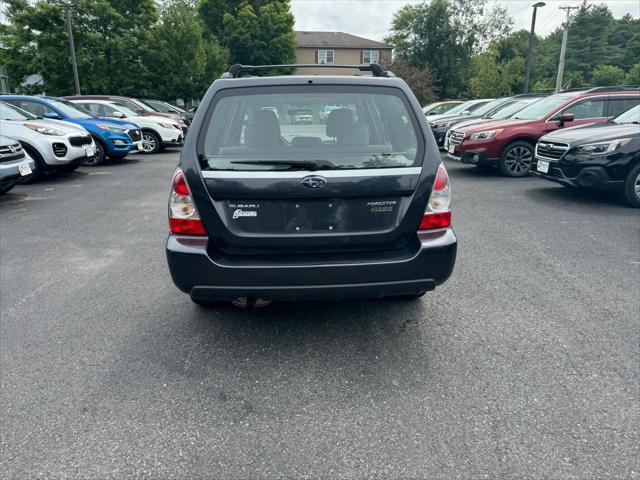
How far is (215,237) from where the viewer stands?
284 centimetres

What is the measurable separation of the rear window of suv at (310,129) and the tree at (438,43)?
4987 centimetres

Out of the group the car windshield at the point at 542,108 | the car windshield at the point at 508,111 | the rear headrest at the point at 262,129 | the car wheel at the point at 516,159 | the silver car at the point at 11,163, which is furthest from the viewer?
the car windshield at the point at 508,111

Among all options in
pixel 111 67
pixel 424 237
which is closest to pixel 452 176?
pixel 424 237

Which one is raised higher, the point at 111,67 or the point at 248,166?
the point at 111,67

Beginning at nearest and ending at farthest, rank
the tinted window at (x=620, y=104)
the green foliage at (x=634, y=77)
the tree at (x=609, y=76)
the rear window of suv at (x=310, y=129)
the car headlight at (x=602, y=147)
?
the rear window of suv at (x=310, y=129)
the car headlight at (x=602, y=147)
the tinted window at (x=620, y=104)
the green foliage at (x=634, y=77)
the tree at (x=609, y=76)

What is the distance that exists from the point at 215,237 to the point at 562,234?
4.66 metres

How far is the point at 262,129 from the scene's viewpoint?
119 inches

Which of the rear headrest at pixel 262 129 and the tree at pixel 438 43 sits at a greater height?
the tree at pixel 438 43

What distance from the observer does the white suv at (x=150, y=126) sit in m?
14.2

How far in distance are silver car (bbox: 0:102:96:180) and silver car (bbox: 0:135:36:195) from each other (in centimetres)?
156

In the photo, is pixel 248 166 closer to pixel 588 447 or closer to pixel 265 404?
pixel 265 404

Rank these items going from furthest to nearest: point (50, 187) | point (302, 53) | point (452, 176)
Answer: point (302, 53) < point (452, 176) < point (50, 187)

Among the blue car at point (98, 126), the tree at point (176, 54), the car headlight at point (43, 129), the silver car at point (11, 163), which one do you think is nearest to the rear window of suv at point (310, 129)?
the silver car at point (11, 163)

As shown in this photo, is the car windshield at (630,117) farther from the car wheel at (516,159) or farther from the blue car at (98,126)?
the blue car at (98,126)
